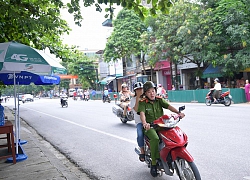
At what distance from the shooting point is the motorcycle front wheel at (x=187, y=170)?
3455 mm

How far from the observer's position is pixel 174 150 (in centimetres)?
365

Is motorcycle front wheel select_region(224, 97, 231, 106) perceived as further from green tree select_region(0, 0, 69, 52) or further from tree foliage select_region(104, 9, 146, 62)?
tree foliage select_region(104, 9, 146, 62)

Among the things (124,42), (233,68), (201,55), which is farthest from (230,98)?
(124,42)

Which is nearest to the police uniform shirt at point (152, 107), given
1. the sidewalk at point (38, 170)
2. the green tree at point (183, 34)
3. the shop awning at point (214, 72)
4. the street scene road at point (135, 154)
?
the street scene road at point (135, 154)

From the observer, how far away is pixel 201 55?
65.4 ft

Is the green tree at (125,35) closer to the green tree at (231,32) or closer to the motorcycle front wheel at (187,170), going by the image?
the green tree at (231,32)

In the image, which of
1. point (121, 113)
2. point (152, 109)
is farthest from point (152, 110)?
point (121, 113)

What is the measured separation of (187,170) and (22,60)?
369 cm

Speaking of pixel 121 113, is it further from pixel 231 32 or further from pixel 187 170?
pixel 231 32

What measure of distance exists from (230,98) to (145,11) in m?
12.6

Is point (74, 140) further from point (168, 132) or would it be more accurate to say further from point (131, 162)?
point (168, 132)

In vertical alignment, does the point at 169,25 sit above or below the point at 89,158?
above

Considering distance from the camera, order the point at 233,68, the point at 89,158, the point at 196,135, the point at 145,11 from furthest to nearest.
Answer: the point at 233,68 < the point at 196,135 < the point at 89,158 < the point at 145,11

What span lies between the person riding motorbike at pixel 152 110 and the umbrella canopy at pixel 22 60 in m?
2.28
